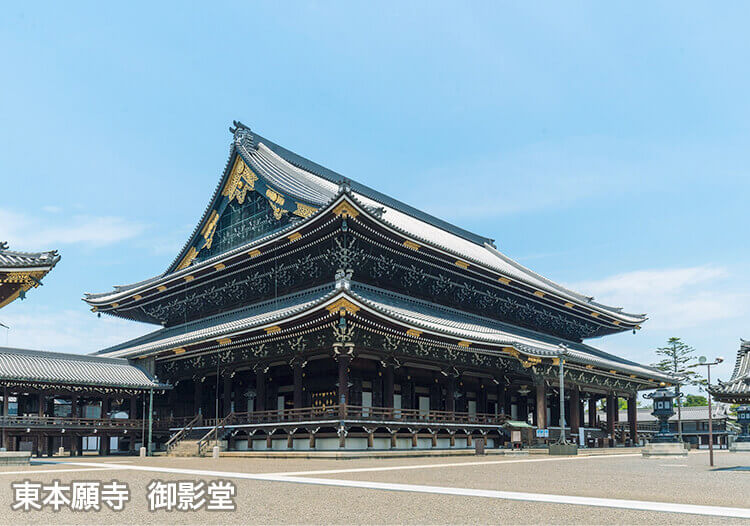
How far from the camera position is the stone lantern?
34438 mm

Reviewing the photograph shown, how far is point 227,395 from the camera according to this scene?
39.6 meters

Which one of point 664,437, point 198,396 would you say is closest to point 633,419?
point 664,437

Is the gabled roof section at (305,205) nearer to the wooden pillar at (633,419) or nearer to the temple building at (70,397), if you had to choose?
the wooden pillar at (633,419)

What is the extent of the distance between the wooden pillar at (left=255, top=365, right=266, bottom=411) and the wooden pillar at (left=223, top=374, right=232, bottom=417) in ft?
8.48

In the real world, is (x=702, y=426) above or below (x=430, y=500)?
below

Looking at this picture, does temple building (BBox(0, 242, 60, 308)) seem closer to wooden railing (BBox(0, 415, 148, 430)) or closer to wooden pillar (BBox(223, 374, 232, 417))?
wooden railing (BBox(0, 415, 148, 430))

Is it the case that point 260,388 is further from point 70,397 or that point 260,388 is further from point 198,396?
point 70,397

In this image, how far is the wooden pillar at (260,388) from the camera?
36781mm

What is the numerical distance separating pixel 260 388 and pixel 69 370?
1236 centimetres

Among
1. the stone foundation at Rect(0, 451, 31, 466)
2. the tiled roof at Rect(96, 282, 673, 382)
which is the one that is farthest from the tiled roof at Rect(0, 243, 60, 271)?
the tiled roof at Rect(96, 282, 673, 382)

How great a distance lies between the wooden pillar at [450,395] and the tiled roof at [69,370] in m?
18.3

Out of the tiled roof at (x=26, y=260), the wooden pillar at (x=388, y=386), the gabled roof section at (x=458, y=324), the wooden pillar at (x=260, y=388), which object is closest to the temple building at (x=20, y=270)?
the tiled roof at (x=26, y=260)

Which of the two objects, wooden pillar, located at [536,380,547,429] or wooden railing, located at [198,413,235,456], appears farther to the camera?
wooden pillar, located at [536,380,547,429]

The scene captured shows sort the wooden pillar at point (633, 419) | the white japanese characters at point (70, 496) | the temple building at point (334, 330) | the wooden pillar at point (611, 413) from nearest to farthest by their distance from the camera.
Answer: the white japanese characters at point (70, 496)
the temple building at point (334, 330)
the wooden pillar at point (611, 413)
the wooden pillar at point (633, 419)
